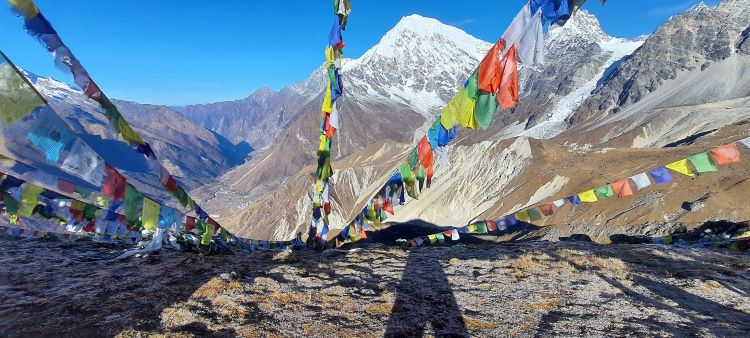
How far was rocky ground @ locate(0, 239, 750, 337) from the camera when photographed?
17.2ft

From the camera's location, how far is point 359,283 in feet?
23.1

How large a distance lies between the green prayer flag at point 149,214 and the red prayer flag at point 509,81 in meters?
4.74

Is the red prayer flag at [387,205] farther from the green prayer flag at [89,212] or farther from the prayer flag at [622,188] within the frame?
the green prayer flag at [89,212]

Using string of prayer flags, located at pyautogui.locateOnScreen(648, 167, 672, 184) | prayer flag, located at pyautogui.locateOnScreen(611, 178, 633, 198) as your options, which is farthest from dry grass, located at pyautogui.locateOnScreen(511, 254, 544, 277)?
string of prayer flags, located at pyautogui.locateOnScreen(648, 167, 672, 184)

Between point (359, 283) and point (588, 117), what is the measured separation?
6029 inches

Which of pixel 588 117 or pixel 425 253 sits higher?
pixel 588 117

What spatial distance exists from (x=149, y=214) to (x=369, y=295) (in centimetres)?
318

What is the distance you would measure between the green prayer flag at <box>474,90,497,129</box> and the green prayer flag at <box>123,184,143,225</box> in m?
4.57

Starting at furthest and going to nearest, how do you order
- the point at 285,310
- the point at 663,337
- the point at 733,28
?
the point at 733,28 → the point at 285,310 → the point at 663,337

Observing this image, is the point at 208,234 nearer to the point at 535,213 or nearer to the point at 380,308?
the point at 380,308

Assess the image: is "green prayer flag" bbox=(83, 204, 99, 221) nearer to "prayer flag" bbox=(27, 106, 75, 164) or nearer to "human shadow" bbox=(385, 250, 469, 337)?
"prayer flag" bbox=(27, 106, 75, 164)

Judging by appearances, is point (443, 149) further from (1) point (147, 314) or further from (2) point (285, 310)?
(1) point (147, 314)

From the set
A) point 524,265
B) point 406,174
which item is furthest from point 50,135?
point 524,265

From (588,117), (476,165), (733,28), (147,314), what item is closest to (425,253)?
(147,314)
